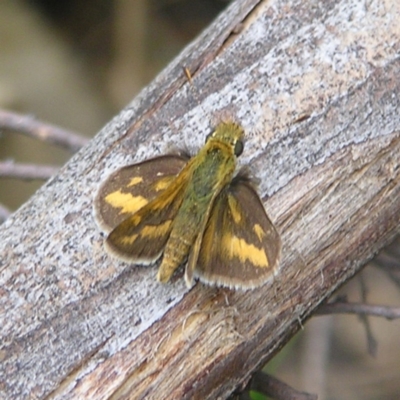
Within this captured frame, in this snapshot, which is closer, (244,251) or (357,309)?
(244,251)

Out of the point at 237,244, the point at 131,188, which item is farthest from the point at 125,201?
the point at 237,244

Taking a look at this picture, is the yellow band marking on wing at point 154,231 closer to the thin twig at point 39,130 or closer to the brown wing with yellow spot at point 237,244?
the brown wing with yellow spot at point 237,244

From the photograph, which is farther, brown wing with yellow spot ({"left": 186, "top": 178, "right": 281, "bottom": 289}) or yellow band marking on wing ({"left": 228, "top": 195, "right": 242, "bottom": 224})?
yellow band marking on wing ({"left": 228, "top": 195, "right": 242, "bottom": 224})

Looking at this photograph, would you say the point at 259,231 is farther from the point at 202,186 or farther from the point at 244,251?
the point at 202,186

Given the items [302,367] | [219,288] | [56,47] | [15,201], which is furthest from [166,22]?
[219,288]

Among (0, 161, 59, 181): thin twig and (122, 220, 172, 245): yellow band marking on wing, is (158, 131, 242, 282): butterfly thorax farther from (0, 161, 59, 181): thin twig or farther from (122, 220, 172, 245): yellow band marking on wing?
(0, 161, 59, 181): thin twig

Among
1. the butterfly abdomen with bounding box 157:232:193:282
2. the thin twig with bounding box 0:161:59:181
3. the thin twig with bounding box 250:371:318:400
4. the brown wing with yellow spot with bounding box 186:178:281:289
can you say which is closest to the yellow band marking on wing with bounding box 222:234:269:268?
the brown wing with yellow spot with bounding box 186:178:281:289

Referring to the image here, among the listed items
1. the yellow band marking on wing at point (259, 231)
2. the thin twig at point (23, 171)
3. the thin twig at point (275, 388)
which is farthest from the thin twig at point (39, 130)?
the thin twig at point (275, 388)

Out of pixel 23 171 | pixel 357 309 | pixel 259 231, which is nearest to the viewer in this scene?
pixel 259 231
